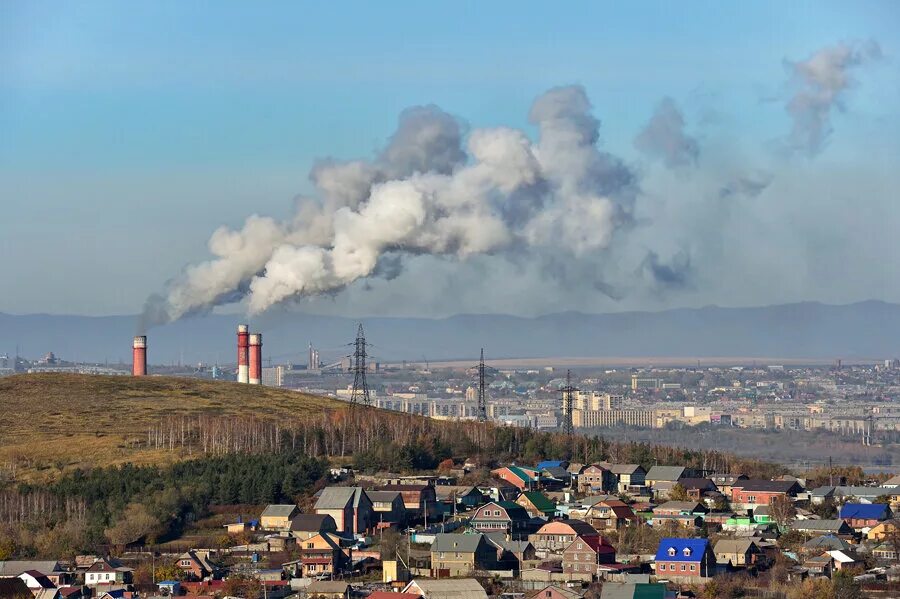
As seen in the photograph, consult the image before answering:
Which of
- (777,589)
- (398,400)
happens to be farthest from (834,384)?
(777,589)

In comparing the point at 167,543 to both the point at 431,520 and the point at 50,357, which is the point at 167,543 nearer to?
the point at 431,520

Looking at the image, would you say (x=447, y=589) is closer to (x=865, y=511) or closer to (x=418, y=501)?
(x=418, y=501)

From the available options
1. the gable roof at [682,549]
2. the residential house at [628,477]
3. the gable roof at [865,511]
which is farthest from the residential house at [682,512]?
the gable roof at [682,549]

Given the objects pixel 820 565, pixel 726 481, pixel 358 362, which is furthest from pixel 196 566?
pixel 358 362

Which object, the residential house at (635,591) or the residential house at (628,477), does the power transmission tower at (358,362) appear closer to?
the residential house at (628,477)

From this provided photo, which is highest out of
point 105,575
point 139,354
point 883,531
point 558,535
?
point 139,354

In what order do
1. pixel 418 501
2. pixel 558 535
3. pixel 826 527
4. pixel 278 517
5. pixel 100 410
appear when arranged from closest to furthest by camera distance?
pixel 558 535
pixel 826 527
pixel 278 517
pixel 418 501
pixel 100 410
